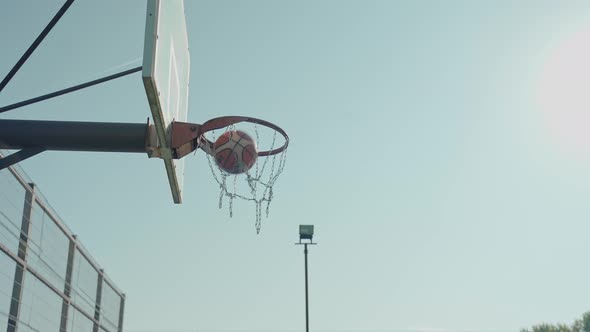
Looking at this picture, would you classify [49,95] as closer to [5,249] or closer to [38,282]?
[5,249]

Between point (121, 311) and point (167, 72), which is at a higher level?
point (167, 72)

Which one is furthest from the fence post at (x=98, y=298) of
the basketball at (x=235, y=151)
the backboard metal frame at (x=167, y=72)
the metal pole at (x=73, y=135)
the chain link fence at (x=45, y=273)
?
the metal pole at (x=73, y=135)

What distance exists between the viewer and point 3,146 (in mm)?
6520

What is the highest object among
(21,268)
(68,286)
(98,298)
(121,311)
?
(121,311)

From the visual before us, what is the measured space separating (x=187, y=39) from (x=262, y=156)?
1840 millimetres

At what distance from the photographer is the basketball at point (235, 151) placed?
25.2 ft

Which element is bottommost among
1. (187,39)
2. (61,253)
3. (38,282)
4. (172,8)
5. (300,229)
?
(38,282)

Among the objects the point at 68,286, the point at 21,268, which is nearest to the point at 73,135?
the point at 21,268

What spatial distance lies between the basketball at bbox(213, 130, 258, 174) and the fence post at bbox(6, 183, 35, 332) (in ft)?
11.3

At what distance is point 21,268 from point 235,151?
369 cm

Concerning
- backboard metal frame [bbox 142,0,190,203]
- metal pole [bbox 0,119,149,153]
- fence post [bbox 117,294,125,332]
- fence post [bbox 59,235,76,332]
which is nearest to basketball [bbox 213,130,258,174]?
backboard metal frame [bbox 142,0,190,203]

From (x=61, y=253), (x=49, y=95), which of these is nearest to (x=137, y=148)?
(x=49, y=95)

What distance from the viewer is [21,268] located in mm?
9469

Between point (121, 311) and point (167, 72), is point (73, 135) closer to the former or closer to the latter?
point (167, 72)
